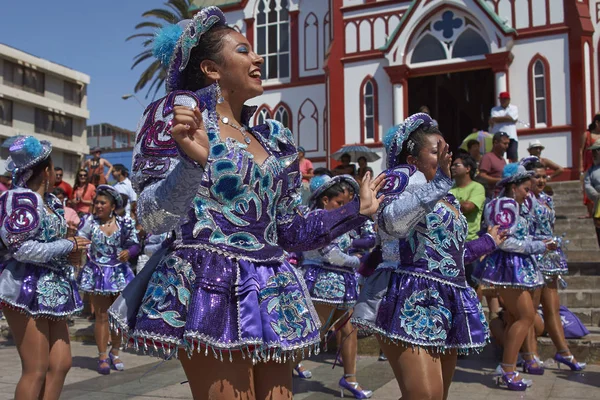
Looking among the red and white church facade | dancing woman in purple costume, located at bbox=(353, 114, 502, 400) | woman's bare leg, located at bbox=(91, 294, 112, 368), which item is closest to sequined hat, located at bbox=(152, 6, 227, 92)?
dancing woman in purple costume, located at bbox=(353, 114, 502, 400)

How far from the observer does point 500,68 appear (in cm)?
1859

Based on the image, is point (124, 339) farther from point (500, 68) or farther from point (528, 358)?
point (500, 68)

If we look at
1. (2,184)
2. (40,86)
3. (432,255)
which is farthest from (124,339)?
(40,86)

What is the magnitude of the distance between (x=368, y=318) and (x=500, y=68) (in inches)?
628

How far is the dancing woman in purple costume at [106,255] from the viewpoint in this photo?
26.9 ft

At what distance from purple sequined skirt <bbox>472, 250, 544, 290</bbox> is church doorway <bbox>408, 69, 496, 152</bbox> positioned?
15.9 m

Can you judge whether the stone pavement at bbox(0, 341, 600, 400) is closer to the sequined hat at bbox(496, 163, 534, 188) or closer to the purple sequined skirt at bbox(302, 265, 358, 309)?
the purple sequined skirt at bbox(302, 265, 358, 309)

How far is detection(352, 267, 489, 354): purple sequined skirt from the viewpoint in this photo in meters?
3.96

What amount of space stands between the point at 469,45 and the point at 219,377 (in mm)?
18300

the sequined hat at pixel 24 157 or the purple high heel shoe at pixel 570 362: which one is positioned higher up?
the sequined hat at pixel 24 157

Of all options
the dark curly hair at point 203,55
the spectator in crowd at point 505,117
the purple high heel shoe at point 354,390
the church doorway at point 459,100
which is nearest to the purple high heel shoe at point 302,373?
the purple high heel shoe at point 354,390

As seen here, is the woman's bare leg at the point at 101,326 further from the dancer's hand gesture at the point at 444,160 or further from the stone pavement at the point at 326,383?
the dancer's hand gesture at the point at 444,160

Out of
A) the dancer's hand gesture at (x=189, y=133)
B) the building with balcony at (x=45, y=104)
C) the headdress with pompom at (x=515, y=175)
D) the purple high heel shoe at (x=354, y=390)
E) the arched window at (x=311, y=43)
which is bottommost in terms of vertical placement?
the purple high heel shoe at (x=354, y=390)

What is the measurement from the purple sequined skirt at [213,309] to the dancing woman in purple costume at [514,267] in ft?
14.1
